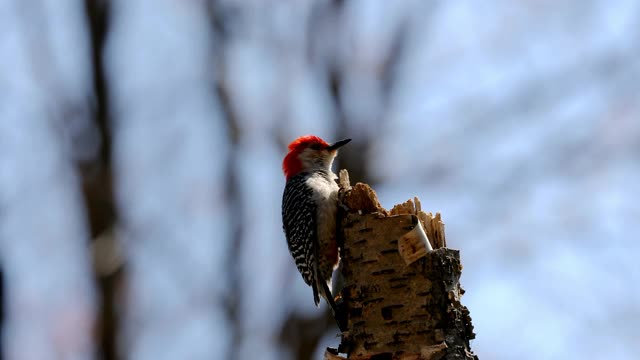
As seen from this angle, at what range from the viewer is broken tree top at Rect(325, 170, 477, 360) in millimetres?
4180

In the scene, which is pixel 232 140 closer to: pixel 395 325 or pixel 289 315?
pixel 289 315

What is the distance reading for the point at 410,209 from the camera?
4.57m

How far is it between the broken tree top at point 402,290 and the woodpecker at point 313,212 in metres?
0.92

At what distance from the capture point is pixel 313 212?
237 inches

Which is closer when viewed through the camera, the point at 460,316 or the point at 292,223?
the point at 460,316

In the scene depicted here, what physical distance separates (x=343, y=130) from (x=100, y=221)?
261 cm

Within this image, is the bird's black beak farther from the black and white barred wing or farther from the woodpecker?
the black and white barred wing

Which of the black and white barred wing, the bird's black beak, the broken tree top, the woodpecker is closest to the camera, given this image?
the broken tree top

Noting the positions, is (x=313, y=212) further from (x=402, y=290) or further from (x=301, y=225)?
(x=402, y=290)

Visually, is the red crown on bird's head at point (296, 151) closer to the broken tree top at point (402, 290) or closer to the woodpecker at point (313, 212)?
the woodpecker at point (313, 212)

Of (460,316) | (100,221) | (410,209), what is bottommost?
(460,316)

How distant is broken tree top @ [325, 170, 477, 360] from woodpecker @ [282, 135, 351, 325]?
924 mm

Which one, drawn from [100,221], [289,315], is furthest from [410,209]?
[289,315]

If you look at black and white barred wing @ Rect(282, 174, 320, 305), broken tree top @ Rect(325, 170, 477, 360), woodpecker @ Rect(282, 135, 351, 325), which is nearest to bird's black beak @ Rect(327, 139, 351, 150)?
woodpecker @ Rect(282, 135, 351, 325)
